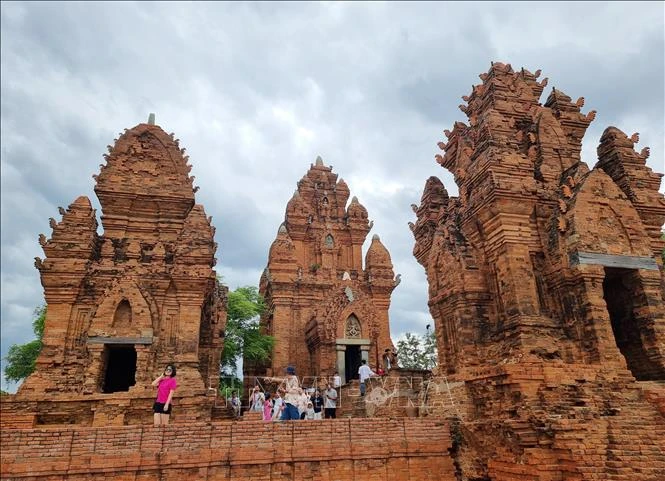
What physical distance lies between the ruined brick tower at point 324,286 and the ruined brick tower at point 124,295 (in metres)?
8.76

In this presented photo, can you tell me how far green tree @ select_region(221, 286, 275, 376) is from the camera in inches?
993

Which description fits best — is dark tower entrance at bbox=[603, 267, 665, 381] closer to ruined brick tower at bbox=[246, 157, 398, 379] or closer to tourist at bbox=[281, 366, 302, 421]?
tourist at bbox=[281, 366, 302, 421]

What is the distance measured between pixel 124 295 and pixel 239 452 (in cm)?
608

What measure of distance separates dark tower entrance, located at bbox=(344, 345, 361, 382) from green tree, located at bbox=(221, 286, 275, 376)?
3.91 metres

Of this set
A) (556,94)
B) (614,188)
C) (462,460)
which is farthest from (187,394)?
(556,94)

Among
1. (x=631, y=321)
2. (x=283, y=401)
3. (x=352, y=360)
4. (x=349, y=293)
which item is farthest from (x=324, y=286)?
(x=631, y=321)

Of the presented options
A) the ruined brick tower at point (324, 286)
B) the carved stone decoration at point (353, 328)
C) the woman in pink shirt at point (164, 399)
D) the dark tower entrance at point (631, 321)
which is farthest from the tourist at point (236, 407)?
the dark tower entrance at point (631, 321)

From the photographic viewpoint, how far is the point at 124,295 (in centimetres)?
1198

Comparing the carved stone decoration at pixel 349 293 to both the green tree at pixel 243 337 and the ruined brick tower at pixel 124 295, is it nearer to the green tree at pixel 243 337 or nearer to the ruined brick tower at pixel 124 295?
the green tree at pixel 243 337

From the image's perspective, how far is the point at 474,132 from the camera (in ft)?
37.7

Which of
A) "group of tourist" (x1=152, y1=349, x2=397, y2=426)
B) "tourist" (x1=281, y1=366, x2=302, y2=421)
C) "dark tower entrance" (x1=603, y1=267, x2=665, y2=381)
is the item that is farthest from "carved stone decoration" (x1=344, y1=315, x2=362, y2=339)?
"dark tower entrance" (x1=603, y1=267, x2=665, y2=381)

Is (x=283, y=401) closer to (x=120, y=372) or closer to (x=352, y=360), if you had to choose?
(x=120, y=372)

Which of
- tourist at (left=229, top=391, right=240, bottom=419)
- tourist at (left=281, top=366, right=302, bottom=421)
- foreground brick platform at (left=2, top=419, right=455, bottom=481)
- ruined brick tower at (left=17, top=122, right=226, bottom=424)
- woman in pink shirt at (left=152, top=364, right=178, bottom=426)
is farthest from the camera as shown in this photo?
tourist at (left=229, top=391, right=240, bottom=419)

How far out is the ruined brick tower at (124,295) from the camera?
438 inches
